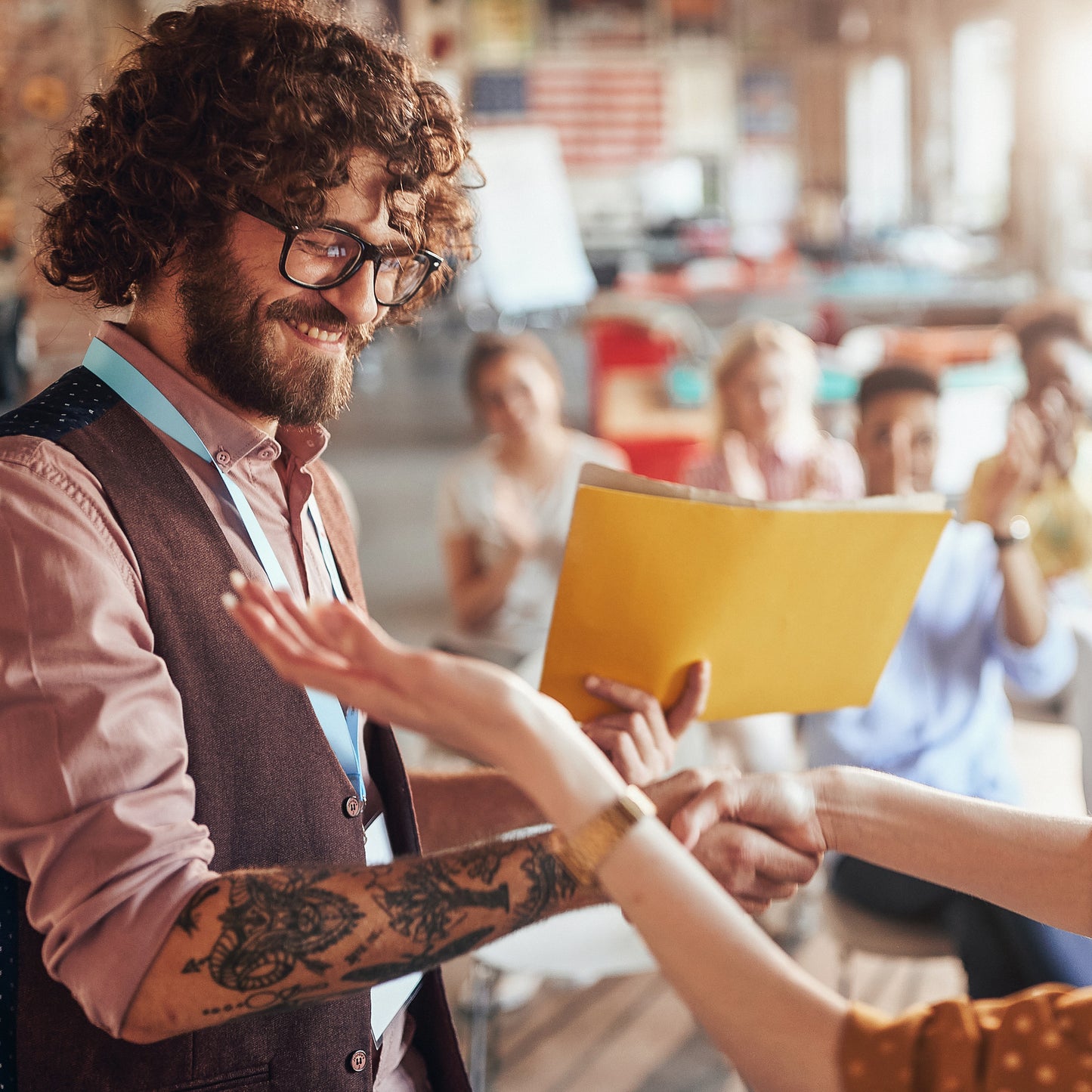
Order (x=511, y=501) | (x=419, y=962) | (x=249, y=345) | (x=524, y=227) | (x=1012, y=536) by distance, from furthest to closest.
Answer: (x=524, y=227), (x=511, y=501), (x=1012, y=536), (x=249, y=345), (x=419, y=962)

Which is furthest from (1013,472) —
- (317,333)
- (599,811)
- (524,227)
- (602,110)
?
(602,110)

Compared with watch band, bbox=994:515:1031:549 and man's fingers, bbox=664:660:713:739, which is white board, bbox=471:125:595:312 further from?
man's fingers, bbox=664:660:713:739

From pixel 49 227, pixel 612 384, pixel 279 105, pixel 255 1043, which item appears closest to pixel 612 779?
pixel 255 1043

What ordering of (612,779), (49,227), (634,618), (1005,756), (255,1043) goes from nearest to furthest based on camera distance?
(612,779) → (255,1043) → (634,618) → (49,227) → (1005,756)

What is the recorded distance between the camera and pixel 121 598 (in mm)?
844

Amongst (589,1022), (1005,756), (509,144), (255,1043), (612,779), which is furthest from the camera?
(509,144)

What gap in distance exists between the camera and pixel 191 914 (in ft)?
2.59

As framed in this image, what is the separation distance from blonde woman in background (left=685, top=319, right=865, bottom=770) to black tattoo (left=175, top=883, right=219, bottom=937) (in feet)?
8.29

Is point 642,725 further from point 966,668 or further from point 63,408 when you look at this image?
point 966,668

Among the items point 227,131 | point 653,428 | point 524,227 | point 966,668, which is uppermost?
point 524,227

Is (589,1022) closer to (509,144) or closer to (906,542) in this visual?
(906,542)

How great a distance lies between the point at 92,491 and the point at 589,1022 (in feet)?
6.43

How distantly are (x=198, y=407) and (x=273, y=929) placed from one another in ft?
1.56

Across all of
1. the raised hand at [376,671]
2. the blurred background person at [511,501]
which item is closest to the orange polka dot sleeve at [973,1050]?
the raised hand at [376,671]
